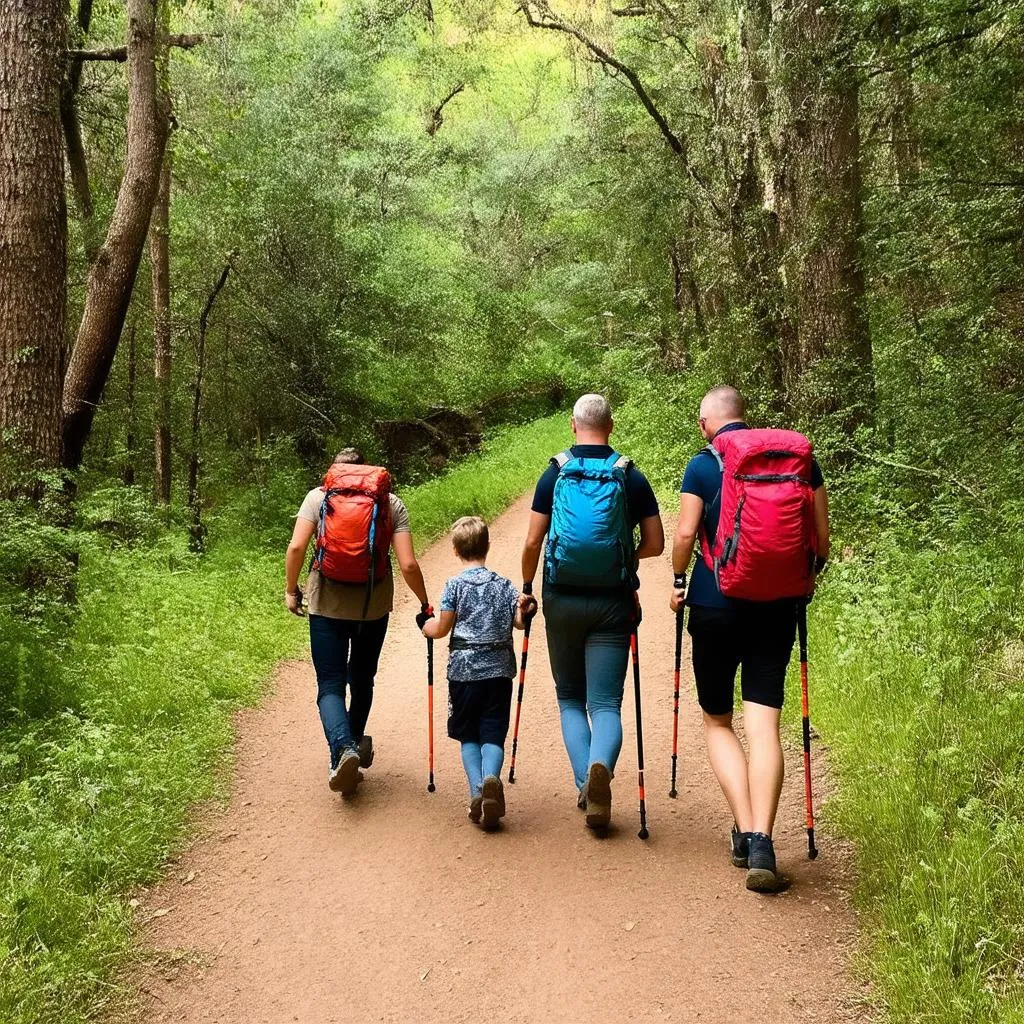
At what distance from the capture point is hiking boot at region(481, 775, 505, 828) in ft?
14.7

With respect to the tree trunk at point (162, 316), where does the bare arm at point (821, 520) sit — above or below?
below

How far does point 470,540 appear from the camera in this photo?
4766 millimetres

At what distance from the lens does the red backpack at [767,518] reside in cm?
364

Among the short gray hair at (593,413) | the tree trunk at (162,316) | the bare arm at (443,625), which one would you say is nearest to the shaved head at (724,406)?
the short gray hair at (593,413)

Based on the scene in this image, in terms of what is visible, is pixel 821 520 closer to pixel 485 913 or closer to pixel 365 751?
pixel 485 913

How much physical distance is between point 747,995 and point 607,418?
2580 millimetres

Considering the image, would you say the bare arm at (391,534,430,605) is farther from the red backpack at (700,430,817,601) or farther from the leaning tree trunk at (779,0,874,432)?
the leaning tree trunk at (779,0,874,432)

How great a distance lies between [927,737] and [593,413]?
2.35m

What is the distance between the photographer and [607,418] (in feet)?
14.3

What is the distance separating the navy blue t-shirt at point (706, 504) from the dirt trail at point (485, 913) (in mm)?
1283

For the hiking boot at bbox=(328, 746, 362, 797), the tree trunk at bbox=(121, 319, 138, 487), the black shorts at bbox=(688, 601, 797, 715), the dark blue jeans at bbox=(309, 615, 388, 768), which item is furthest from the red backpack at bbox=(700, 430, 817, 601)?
the tree trunk at bbox=(121, 319, 138, 487)

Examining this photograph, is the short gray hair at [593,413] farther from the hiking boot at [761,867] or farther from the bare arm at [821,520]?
the hiking boot at [761,867]

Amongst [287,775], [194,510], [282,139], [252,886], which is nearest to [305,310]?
[282,139]

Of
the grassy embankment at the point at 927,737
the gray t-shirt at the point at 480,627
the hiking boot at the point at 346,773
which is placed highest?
the gray t-shirt at the point at 480,627
